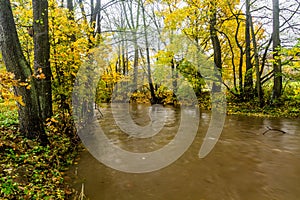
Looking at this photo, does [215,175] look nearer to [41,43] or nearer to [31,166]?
[31,166]

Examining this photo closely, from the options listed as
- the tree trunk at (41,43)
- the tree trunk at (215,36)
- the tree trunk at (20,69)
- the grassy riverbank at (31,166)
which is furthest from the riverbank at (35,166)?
the tree trunk at (215,36)


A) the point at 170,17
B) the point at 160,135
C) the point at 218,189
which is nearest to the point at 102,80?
the point at 160,135

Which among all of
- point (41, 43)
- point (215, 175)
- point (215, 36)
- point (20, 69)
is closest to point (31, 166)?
point (20, 69)

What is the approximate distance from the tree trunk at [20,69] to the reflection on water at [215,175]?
4.26 feet

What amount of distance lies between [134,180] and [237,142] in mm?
3738

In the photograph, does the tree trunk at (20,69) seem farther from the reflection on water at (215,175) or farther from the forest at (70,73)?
the reflection on water at (215,175)

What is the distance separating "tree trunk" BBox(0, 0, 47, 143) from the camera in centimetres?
434

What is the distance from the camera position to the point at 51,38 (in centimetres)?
631

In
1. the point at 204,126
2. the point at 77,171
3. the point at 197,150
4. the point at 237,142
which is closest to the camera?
the point at 77,171

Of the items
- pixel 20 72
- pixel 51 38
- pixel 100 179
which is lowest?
pixel 100 179

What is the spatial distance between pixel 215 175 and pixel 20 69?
440cm

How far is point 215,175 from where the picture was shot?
4477 millimetres

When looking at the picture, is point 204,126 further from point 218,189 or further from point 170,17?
point 170,17

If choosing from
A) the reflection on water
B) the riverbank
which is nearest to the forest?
the riverbank
